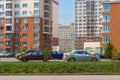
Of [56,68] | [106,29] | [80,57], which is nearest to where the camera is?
[56,68]

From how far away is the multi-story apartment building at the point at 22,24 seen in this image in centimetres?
9538

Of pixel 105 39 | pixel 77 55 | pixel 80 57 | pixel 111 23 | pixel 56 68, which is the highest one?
pixel 111 23

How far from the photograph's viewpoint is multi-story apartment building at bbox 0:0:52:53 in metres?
95.4

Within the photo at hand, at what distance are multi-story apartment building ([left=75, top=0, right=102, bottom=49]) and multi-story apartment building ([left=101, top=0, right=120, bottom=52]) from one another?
230 ft

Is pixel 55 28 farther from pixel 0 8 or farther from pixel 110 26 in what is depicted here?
pixel 110 26

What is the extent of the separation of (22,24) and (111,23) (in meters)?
33.3

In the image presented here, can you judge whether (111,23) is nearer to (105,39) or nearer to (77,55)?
(105,39)

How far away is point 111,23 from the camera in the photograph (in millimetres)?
73562

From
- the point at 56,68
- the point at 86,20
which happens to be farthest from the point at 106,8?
the point at 86,20

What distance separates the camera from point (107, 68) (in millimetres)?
25141

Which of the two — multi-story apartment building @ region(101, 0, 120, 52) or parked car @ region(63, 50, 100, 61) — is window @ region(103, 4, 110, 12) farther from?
parked car @ region(63, 50, 100, 61)

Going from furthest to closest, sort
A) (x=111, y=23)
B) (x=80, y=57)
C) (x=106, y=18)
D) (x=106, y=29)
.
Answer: (x=106, y=18)
(x=106, y=29)
(x=111, y=23)
(x=80, y=57)

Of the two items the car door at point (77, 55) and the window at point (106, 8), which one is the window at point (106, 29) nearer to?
the window at point (106, 8)

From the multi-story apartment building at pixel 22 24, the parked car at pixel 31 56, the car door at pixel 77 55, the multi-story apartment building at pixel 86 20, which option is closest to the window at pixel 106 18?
the multi-story apartment building at pixel 22 24
